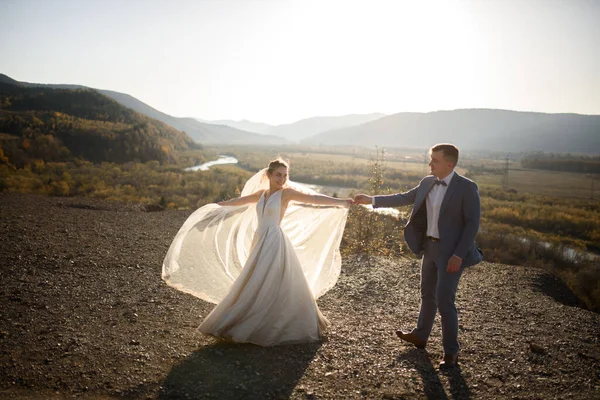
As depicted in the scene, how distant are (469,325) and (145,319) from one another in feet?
18.2

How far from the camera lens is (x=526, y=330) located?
21.4ft

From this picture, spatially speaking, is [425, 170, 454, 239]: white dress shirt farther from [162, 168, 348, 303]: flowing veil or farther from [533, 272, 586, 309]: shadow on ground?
[533, 272, 586, 309]: shadow on ground

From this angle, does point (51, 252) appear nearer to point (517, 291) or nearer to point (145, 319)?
point (145, 319)

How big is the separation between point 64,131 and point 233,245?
74.0 meters

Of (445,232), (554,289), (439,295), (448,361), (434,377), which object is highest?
(445,232)

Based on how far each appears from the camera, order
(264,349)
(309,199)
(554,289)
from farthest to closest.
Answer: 1. (554,289)
2. (309,199)
3. (264,349)

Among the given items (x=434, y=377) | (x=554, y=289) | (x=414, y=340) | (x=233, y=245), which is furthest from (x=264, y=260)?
(x=554, y=289)

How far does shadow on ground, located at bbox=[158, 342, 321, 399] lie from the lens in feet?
13.6

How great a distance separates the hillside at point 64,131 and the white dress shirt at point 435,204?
177 feet

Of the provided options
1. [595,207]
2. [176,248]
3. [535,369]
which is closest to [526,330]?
[535,369]

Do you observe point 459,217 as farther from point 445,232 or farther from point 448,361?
point 448,361

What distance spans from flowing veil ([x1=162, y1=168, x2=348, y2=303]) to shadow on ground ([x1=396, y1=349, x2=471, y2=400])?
1548mm

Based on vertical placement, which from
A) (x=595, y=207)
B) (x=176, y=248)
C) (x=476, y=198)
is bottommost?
(x=595, y=207)

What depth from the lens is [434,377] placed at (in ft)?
15.2
